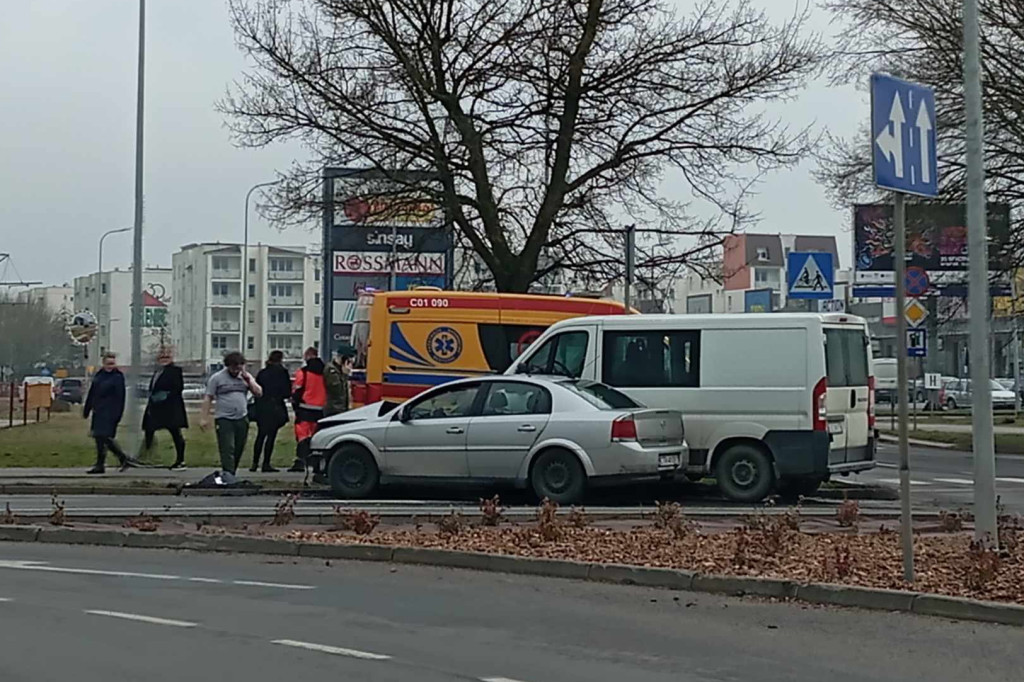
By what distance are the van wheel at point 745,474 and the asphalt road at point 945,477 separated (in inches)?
68.0

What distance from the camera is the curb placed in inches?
376

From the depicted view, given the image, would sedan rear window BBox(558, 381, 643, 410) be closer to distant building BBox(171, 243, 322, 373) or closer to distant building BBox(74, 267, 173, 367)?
distant building BBox(74, 267, 173, 367)

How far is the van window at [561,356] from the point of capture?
1825 centimetres

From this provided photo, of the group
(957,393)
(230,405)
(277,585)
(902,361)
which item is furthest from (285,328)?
(902,361)

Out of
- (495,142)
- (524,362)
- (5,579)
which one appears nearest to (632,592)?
(5,579)

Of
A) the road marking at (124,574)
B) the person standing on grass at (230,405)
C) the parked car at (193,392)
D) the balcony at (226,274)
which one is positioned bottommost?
the road marking at (124,574)

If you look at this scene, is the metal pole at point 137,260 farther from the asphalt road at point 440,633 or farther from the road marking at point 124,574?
the asphalt road at point 440,633

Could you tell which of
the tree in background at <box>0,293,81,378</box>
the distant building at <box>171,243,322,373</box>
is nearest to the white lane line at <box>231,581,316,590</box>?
the tree in background at <box>0,293,81,378</box>

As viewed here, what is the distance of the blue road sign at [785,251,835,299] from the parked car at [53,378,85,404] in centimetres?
4801

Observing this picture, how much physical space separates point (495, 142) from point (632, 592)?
651 inches

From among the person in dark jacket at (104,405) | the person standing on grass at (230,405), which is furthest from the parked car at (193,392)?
the person standing on grass at (230,405)

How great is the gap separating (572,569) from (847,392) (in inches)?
271

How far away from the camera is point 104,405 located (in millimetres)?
21312

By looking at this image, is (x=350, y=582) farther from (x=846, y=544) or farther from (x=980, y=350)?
(x=980, y=350)
